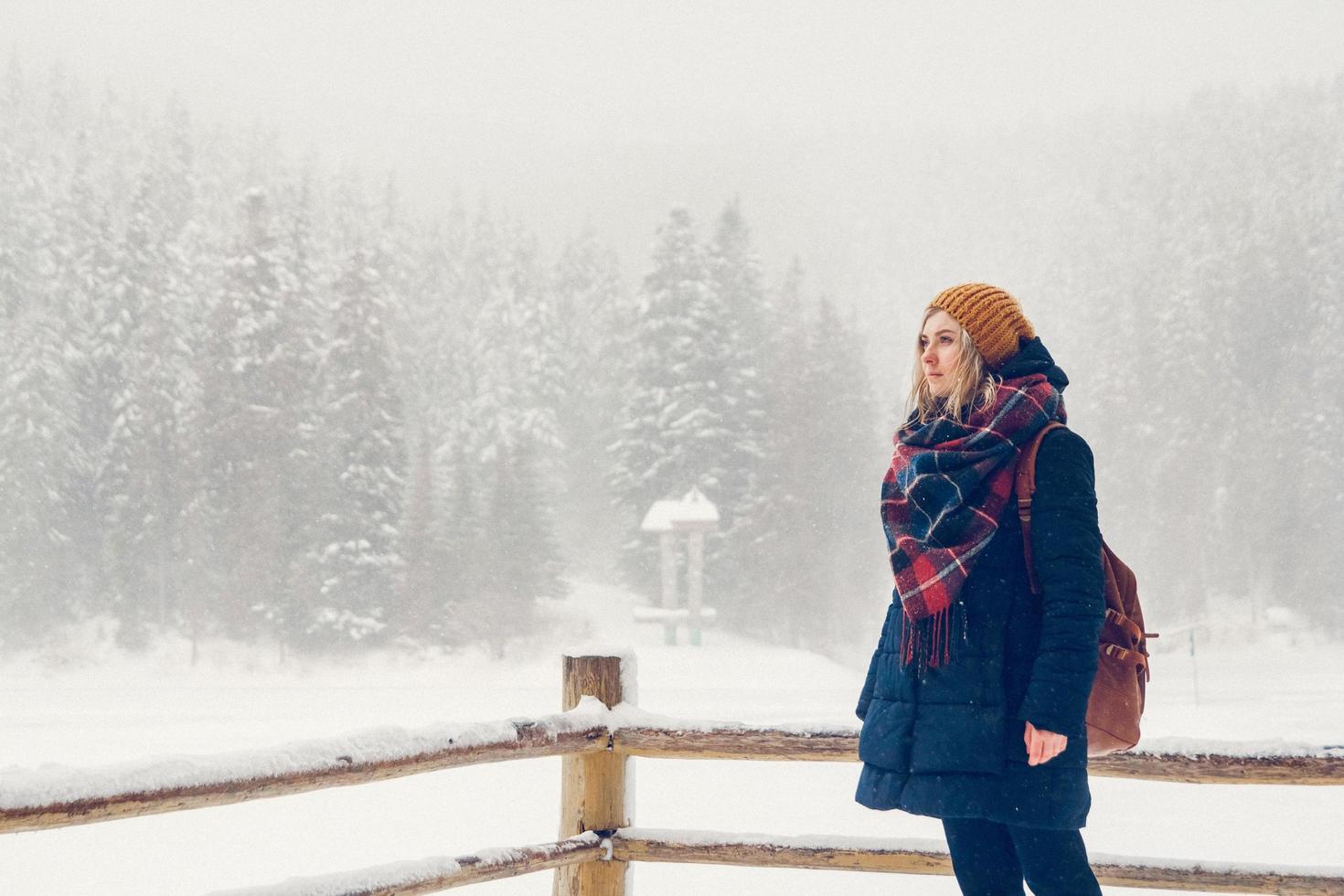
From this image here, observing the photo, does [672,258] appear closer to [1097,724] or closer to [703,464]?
[703,464]

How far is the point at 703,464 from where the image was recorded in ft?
116

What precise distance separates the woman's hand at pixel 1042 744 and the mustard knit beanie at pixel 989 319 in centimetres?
83

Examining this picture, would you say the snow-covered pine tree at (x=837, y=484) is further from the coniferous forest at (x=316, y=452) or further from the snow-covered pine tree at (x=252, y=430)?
the snow-covered pine tree at (x=252, y=430)

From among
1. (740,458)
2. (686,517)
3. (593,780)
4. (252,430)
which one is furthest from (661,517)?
(593,780)

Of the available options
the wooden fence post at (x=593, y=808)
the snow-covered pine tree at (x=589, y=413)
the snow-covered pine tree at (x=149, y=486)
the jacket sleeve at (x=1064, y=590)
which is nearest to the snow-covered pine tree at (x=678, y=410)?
the snow-covered pine tree at (x=589, y=413)

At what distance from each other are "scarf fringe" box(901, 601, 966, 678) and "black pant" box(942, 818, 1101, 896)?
383 mm

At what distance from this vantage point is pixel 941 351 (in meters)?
2.73

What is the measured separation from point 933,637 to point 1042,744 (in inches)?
12.6

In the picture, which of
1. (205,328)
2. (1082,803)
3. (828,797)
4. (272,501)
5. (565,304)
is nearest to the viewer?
(1082,803)

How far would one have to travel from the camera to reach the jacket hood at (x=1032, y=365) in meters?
2.64

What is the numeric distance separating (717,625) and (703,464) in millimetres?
4845

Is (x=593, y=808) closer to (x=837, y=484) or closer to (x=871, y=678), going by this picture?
(x=871, y=678)

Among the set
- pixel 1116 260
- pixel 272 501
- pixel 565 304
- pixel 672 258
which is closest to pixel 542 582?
pixel 272 501

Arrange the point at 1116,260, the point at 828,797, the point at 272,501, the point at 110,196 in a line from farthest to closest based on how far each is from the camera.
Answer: the point at 1116,260
the point at 110,196
the point at 272,501
the point at 828,797
